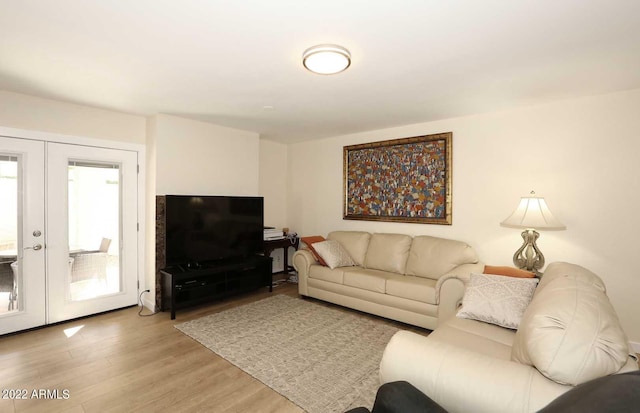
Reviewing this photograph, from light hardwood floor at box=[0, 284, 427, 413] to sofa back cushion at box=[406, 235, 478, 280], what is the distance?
7.47ft

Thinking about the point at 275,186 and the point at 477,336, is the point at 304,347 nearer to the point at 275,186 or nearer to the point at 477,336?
the point at 477,336

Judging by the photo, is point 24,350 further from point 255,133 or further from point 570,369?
point 570,369

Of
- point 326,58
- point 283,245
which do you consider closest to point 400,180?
point 283,245

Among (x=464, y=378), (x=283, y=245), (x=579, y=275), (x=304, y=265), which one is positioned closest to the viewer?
(x=464, y=378)

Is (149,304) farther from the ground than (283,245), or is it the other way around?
(283,245)

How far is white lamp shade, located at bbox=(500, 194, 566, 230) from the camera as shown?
2938mm

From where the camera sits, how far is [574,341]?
1173mm

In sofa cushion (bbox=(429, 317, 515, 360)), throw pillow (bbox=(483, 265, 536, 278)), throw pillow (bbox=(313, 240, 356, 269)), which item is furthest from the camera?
throw pillow (bbox=(313, 240, 356, 269))

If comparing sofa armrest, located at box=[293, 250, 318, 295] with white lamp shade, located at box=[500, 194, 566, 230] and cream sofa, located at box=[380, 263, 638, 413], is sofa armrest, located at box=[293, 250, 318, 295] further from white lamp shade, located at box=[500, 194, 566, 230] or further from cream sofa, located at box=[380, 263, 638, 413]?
cream sofa, located at box=[380, 263, 638, 413]

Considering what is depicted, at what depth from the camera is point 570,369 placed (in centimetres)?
114

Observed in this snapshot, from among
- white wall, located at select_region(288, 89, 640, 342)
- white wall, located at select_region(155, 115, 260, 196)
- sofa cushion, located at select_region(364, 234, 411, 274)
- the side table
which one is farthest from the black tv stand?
white wall, located at select_region(288, 89, 640, 342)

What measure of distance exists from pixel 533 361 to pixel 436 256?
2547 millimetres

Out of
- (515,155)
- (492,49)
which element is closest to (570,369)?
(492,49)

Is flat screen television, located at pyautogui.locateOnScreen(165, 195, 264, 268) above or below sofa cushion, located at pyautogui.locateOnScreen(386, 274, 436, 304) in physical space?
above
